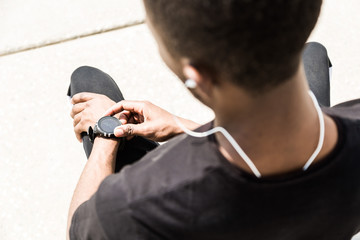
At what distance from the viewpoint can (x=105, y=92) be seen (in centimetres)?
175

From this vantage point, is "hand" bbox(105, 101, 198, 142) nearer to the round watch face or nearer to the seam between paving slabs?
the round watch face

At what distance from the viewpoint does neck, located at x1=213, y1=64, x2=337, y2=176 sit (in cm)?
71

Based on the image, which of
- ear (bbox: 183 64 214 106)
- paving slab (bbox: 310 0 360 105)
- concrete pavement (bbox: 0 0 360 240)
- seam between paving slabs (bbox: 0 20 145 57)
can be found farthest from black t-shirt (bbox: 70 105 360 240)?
seam between paving slabs (bbox: 0 20 145 57)

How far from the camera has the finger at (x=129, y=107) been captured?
1.49 m

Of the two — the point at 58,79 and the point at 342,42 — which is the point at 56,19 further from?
the point at 342,42

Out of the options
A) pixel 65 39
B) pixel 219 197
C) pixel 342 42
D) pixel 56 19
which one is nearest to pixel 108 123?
pixel 219 197

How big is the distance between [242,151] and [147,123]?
69 centimetres

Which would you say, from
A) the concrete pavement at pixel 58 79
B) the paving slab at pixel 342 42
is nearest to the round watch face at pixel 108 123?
the concrete pavement at pixel 58 79

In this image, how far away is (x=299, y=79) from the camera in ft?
2.41

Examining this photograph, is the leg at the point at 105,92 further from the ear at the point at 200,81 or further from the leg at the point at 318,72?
the ear at the point at 200,81

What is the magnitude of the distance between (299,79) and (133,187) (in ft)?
1.30

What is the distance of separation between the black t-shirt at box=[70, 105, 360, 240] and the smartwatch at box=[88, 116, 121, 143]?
533 mm

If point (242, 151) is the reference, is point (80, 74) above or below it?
above

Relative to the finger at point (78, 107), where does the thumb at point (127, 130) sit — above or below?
below
